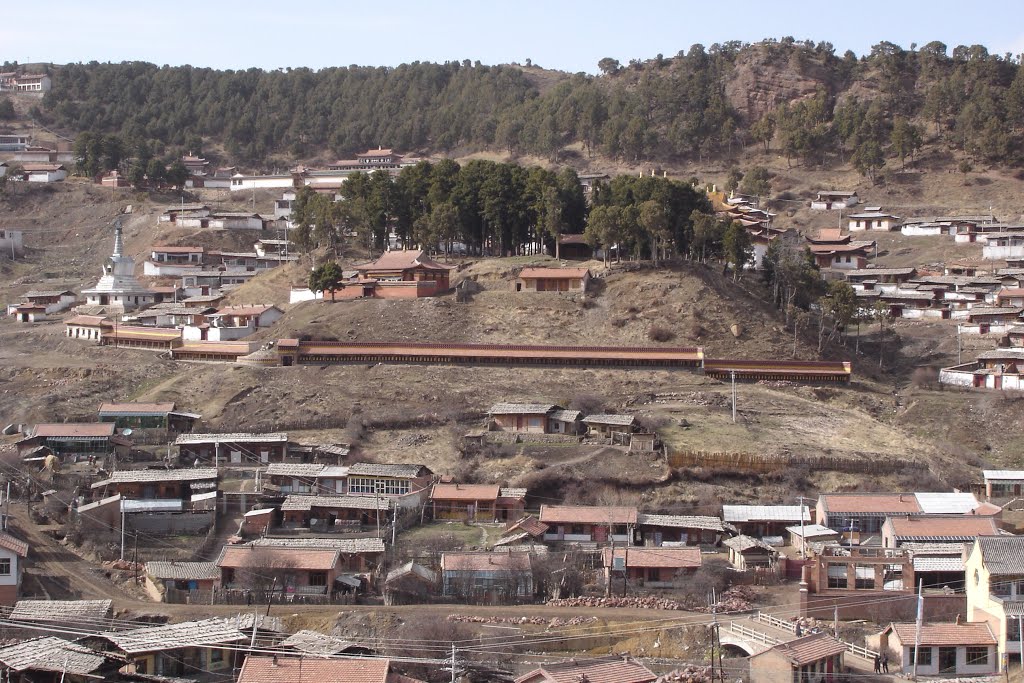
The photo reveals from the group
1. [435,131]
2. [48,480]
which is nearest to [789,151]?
[435,131]

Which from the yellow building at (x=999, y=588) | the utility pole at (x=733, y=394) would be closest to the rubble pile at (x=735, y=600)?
the yellow building at (x=999, y=588)

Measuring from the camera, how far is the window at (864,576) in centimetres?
3222

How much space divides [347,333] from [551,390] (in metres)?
8.45

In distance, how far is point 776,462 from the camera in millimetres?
39500

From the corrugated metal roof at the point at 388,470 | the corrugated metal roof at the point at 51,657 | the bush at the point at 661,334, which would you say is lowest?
the corrugated metal roof at the point at 51,657

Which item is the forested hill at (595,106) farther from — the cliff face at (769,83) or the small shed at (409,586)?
the small shed at (409,586)

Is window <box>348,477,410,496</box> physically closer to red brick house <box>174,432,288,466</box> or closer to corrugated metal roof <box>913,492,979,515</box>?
red brick house <box>174,432,288,466</box>

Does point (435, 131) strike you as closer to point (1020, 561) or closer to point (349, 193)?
point (349, 193)

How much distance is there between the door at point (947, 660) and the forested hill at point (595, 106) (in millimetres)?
54441

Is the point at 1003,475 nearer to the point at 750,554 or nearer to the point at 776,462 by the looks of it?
the point at 776,462

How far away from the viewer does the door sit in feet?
89.6

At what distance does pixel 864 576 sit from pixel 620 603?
5673 millimetres

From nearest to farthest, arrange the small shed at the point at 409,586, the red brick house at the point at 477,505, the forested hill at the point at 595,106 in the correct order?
1. the small shed at the point at 409,586
2. the red brick house at the point at 477,505
3. the forested hill at the point at 595,106

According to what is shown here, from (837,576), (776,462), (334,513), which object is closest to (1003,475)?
(776,462)
